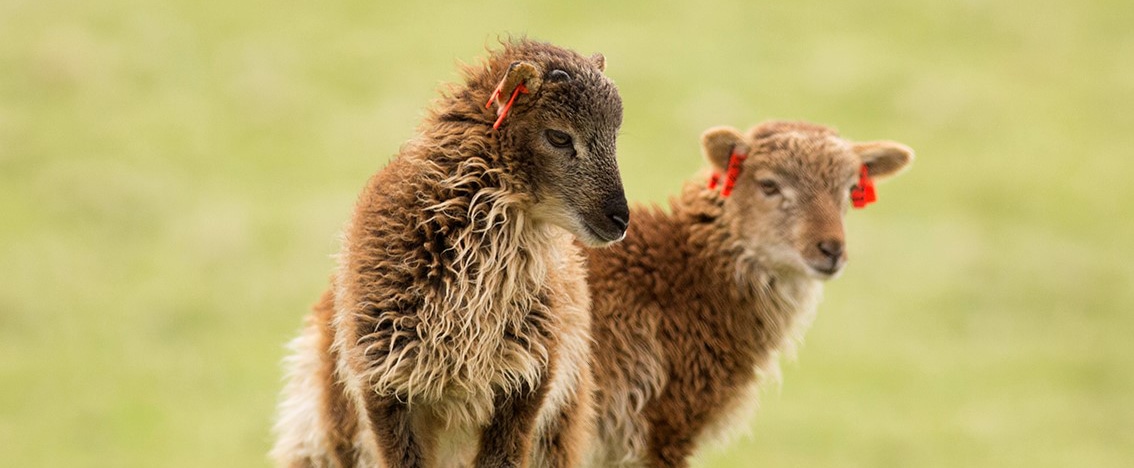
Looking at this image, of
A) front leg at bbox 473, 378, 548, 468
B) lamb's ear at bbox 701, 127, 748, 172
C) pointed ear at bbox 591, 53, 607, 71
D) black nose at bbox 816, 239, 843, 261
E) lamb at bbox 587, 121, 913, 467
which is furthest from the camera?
lamb's ear at bbox 701, 127, 748, 172

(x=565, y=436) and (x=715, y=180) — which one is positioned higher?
(x=715, y=180)

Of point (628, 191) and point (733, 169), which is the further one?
point (628, 191)

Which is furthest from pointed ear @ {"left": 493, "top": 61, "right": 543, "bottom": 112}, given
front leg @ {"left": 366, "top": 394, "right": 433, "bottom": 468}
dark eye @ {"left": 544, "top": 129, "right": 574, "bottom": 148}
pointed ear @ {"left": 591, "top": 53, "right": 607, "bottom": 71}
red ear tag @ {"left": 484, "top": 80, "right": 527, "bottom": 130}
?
front leg @ {"left": 366, "top": 394, "right": 433, "bottom": 468}

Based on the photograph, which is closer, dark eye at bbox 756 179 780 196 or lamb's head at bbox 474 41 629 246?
lamb's head at bbox 474 41 629 246

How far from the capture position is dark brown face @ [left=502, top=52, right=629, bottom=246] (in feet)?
22.8

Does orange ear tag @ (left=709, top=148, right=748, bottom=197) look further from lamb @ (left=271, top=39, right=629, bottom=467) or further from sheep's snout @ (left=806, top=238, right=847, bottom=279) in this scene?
lamb @ (left=271, top=39, right=629, bottom=467)

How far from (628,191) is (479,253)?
16.9 m

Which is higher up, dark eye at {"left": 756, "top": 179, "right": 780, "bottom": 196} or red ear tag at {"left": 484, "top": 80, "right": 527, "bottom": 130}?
dark eye at {"left": 756, "top": 179, "right": 780, "bottom": 196}

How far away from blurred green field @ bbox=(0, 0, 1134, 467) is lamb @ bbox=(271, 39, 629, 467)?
11.8 metres

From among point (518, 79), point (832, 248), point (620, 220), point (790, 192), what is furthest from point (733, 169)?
point (518, 79)

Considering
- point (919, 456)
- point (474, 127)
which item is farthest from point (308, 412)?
point (919, 456)

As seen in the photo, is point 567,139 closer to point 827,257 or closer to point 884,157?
point 827,257

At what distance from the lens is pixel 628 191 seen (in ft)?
78.8

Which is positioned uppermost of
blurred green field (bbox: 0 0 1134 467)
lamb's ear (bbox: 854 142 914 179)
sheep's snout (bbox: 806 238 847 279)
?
blurred green field (bbox: 0 0 1134 467)
